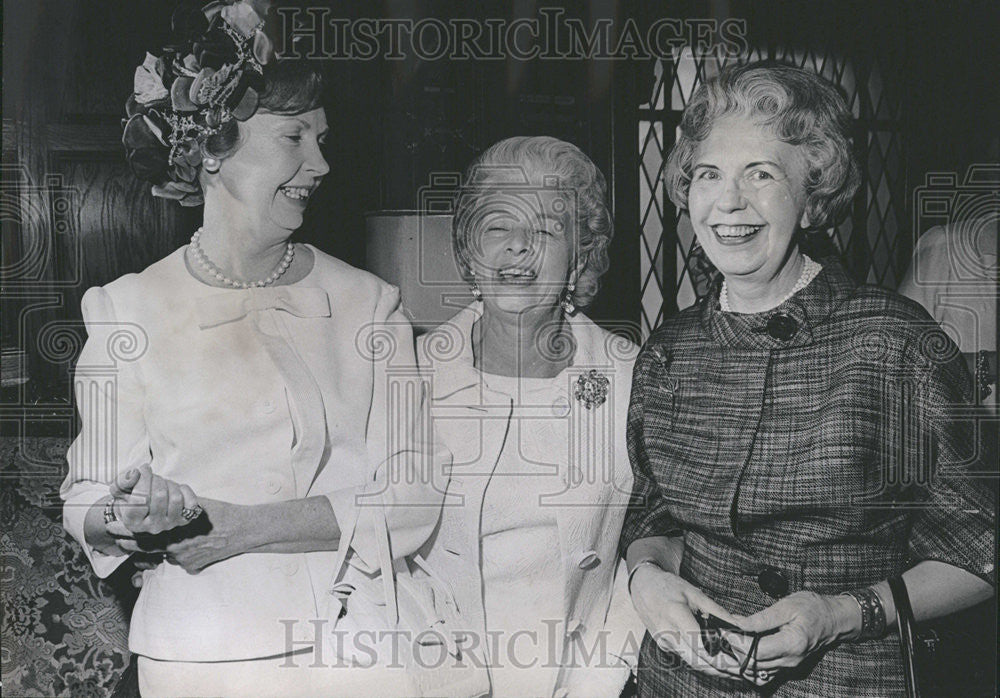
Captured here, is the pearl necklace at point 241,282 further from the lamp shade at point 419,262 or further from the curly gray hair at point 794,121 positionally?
the curly gray hair at point 794,121

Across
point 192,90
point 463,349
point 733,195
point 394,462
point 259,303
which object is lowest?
point 394,462

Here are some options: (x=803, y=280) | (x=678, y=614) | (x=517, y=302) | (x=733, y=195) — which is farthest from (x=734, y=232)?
(x=678, y=614)

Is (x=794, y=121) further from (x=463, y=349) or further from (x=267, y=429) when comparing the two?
(x=267, y=429)

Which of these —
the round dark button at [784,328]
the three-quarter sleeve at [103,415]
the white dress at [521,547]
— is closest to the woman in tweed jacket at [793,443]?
the round dark button at [784,328]

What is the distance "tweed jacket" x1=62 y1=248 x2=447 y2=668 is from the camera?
2.27 m

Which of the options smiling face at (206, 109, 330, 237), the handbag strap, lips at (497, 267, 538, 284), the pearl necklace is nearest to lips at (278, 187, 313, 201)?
smiling face at (206, 109, 330, 237)

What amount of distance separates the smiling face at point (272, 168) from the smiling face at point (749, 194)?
937mm

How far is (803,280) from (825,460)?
422mm

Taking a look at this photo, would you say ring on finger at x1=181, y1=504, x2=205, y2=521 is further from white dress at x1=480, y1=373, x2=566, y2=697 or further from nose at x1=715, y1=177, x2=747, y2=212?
nose at x1=715, y1=177, x2=747, y2=212

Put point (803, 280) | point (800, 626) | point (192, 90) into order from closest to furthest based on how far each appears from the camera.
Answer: point (800, 626) → point (803, 280) → point (192, 90)

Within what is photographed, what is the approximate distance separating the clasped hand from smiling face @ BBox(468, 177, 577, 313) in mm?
729

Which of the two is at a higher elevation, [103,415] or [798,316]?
[798,316]

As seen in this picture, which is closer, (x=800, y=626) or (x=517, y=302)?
(x=800, y=626)

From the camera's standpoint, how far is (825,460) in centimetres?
210
